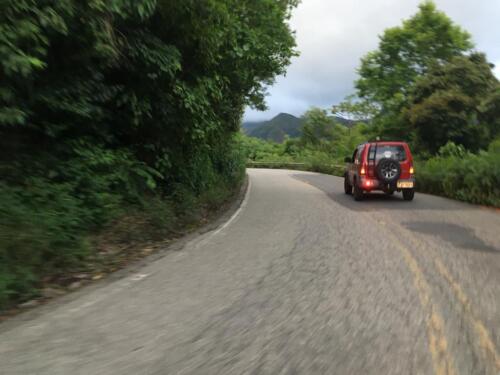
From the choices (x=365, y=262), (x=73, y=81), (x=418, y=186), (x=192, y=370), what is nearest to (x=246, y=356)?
(x=192, y=370)

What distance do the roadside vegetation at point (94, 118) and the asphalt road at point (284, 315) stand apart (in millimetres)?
1172

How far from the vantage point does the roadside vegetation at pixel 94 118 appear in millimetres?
5516

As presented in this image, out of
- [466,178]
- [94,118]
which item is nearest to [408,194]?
[466,178]

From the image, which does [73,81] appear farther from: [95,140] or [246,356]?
[246,356]

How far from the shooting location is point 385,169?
545 inches

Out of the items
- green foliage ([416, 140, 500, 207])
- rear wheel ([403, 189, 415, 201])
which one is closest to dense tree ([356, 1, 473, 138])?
green foliage ([416, 140, 500, 207])

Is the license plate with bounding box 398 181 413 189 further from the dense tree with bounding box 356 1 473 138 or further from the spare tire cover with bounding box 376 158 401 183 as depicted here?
the dense tree with bounding box 356 1 473 138

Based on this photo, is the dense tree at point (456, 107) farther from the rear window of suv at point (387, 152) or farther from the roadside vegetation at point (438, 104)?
the rear window of suv at point (387, 152)

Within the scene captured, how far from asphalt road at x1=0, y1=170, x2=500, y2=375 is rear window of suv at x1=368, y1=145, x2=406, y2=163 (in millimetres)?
6209

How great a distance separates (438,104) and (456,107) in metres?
1.12

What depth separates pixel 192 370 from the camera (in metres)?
3.38

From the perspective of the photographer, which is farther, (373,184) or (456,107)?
(456,107)

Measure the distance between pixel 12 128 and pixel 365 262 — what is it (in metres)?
6.30

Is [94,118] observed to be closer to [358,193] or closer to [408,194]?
[358,193]
